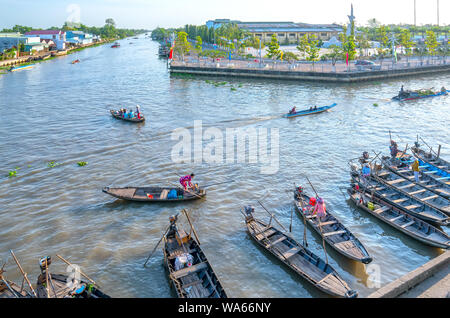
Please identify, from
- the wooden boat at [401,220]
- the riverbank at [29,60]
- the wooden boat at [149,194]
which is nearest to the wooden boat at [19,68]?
the riverbank at [29,60]

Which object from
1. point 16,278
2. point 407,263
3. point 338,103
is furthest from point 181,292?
point 338,103

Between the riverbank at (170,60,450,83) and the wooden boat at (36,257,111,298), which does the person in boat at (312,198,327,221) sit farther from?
the riverbank at (170,60,450,83)

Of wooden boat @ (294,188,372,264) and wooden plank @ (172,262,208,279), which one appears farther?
wooden boat @ (294,188,372,264)

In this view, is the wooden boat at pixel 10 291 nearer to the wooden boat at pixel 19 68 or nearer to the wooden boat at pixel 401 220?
the wooden boat at pixel 401 220

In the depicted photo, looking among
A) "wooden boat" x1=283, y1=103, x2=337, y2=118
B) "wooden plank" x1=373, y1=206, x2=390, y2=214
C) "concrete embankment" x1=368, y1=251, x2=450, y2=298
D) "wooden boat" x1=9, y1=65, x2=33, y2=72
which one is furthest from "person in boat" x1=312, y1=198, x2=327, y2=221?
"wooden boat" x1=9, y1=65, x2=33, y2=72

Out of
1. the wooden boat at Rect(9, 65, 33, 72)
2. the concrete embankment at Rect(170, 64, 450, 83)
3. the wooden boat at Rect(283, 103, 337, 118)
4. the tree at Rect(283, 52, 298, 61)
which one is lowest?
the wooden boat at Rect(283, 103, 337, 118)

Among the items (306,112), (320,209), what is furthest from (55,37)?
(320,209)
